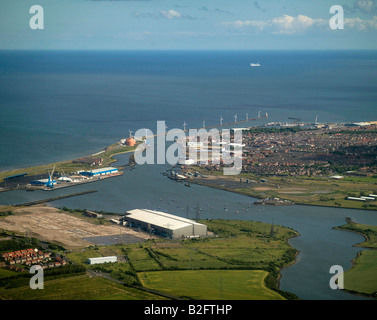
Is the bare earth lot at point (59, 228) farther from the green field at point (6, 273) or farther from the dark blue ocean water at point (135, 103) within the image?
the dark blue ocean water at point (135, 103)

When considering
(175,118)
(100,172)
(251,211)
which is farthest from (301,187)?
(175,118)

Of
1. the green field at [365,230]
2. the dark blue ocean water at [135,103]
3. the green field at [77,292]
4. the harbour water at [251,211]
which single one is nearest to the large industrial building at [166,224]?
the harbour water at [251,211]

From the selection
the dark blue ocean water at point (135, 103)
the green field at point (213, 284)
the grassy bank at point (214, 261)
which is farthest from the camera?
the dark blue ocean water at point (135, 103)

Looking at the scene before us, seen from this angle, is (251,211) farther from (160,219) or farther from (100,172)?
(100,172)
